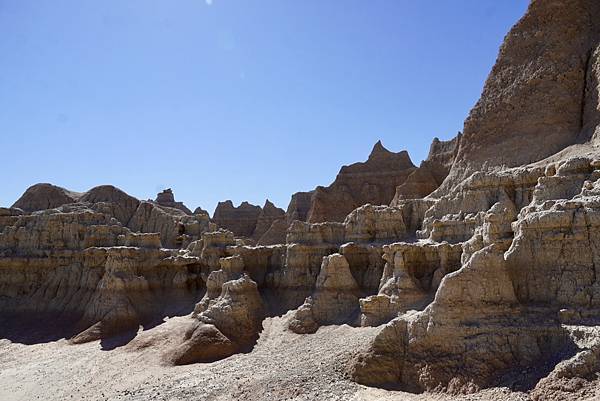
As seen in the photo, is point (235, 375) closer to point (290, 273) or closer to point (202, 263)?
point (290, 273)

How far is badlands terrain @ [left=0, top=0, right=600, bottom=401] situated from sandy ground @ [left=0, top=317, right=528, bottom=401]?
0.13 meters

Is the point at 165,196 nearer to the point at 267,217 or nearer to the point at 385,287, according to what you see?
the point at 267,217

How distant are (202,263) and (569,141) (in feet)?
88.1

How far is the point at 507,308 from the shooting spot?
798 inches

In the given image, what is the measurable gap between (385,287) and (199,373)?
1100 centimetres

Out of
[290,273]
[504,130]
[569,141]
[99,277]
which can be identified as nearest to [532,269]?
[569,141]

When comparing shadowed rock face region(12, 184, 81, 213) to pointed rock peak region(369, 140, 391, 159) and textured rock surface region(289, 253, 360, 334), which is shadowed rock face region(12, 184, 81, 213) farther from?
textured rock surface region(289, 253, 360, 334)

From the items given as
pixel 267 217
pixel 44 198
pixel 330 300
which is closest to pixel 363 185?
pixel 267 217

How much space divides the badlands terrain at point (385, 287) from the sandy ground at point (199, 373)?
0.43 ft

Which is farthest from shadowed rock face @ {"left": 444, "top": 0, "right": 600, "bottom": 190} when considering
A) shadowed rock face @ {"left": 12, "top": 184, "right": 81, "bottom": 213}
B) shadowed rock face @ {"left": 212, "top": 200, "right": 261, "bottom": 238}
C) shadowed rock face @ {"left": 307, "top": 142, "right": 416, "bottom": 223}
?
shadowed rock face @ {"left": 212, "top": 200, "right": 261, "bottom": 238}

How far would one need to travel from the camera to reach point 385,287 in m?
28.0

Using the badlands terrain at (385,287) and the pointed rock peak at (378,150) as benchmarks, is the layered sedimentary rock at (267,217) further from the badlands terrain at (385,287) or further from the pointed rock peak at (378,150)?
the badlands terrain at (385,287)

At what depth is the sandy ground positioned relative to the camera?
21.8 meters

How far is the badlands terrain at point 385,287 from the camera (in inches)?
776
